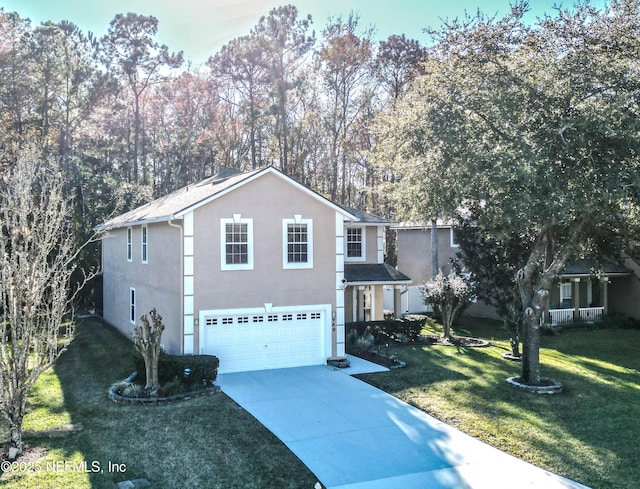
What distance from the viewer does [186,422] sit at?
1153cm

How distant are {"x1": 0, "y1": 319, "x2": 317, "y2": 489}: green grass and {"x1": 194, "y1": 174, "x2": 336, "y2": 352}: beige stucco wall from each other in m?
3.58

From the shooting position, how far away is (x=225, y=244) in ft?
53.3

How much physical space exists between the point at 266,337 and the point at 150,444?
6770mm

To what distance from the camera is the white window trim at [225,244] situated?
1616cm

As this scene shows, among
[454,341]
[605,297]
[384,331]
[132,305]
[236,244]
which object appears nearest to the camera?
[236,244]

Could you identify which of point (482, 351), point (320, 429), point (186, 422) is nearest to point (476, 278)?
point (482, 351)

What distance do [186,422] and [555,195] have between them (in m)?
9.86

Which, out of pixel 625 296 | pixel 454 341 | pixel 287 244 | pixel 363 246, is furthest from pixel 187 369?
pixel 625 296

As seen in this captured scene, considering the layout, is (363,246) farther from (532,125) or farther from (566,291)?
(566,291)

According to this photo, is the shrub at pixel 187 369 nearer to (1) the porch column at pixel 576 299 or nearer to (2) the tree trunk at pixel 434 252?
(2) the tree trunk at pixel 434 252

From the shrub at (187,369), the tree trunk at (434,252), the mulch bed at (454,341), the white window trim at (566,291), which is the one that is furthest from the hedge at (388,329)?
the white window trim at (566,291)

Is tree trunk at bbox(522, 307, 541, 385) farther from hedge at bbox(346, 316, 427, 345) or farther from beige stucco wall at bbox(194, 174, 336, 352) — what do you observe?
hedge at bbox(346, 316, 427, 345)

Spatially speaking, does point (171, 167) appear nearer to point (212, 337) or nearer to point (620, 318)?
point (212, 337)

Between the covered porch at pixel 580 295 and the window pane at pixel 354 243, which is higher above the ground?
the window pane at pixel 354 243
